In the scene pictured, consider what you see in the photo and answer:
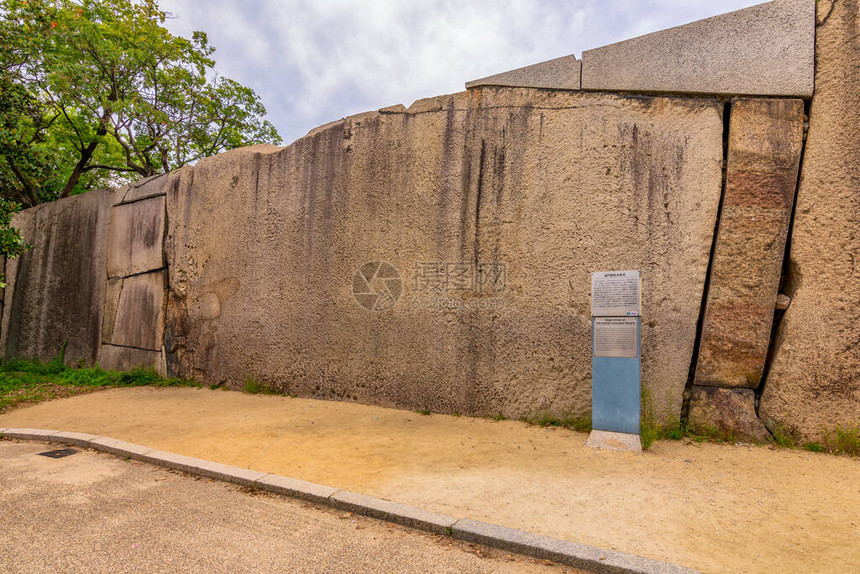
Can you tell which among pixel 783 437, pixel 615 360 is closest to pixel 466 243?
pixel 615 360

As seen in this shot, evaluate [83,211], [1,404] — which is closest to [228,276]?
[1,404]

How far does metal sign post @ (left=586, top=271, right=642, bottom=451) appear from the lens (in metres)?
4.29

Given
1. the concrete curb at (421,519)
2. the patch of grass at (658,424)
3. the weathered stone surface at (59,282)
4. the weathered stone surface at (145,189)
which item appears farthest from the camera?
the weathered stone surface at (59,282)

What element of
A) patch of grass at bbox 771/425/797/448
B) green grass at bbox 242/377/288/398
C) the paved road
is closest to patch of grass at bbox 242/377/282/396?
green grass at bbox 242/377/288/398

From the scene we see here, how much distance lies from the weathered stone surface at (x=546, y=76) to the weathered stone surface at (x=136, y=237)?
6.35m

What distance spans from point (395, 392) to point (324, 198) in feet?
9.67

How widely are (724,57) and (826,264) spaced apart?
2.30m

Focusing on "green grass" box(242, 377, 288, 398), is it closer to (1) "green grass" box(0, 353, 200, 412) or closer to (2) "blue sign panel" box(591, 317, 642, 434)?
(1) "green grass" box(0, 353, 200, 412)

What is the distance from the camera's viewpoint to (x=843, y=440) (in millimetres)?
4066

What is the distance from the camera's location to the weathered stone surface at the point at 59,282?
9.11 meters

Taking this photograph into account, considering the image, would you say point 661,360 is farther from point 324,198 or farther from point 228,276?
point 228,276

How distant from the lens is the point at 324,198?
663 cm

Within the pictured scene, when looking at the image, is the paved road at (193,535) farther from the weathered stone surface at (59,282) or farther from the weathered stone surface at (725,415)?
the weathered stone surface at (59,282)
